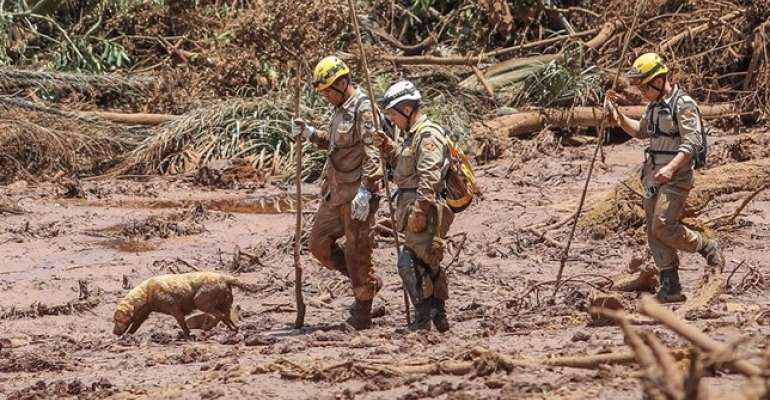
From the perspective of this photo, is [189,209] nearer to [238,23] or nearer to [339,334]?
[238,23]

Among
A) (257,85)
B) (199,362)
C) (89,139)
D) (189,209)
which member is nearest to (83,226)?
(189,209)

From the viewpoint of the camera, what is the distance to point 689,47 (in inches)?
667

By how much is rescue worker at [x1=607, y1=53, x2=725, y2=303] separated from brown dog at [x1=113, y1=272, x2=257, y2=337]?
259 centimetres

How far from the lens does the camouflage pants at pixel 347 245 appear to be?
924 centimetres

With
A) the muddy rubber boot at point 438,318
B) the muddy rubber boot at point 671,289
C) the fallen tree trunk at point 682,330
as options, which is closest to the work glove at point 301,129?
the muddy rubber boot at point 438,318

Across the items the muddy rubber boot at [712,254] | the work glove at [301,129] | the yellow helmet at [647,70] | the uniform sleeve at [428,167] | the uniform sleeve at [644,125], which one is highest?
the yellow helmet at [647,70]

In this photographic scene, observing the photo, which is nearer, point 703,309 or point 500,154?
A: point 703,309

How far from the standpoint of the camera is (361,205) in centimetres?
901

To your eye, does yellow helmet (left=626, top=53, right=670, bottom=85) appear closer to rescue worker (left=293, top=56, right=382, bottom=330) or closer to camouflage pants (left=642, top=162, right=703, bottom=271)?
camouflage pants (left=642, top=162, right=703, bottom=271)

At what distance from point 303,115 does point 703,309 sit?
8251mm

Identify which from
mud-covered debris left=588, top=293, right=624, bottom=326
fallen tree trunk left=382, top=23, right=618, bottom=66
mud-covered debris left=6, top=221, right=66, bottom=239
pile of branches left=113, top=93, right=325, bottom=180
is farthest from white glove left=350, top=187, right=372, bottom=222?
fallen tree trunk left=382, top=23, right=618, bottom=66

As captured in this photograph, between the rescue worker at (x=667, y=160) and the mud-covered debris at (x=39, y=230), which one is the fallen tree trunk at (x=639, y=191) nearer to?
the rescue worker at (x=667, y=160)

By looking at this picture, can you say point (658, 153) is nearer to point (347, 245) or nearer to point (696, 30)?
point (347, 245)

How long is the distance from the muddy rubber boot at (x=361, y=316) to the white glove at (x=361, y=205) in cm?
66
